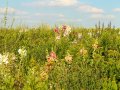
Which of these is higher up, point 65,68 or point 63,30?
point 63,30

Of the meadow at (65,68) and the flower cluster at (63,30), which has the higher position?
the flower cluster at (63,30)

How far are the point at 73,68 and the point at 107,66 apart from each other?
72cm

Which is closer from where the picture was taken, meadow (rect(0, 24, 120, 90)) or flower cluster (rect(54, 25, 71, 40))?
meadow (rect(0, 24, 120, 90))

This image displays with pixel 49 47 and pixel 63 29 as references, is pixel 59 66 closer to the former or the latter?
pixel 63 29

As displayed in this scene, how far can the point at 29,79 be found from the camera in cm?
541

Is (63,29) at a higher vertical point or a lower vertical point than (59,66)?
higher

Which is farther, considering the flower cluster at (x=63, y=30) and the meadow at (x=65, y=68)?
the flower cluster at (x=63, y=30)

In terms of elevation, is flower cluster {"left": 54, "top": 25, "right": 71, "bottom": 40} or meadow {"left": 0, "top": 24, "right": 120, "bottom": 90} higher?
flower cluster {"left": 54, "top": 25, "right": 71, "bottom": 40}

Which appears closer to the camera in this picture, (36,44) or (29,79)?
(29,79)

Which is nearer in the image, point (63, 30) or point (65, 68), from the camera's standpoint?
point (65, 68)

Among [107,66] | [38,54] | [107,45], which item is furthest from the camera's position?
[38,54]

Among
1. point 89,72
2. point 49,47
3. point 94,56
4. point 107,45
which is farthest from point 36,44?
point 89,72

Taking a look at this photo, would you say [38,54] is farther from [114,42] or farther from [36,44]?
[114,42]

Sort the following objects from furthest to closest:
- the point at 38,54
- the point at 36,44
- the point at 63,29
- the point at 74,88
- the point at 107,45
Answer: the point at 36,44 < the point at 38,54 < the point at 107,45 < the point at 63,29 < the point at 74,88
